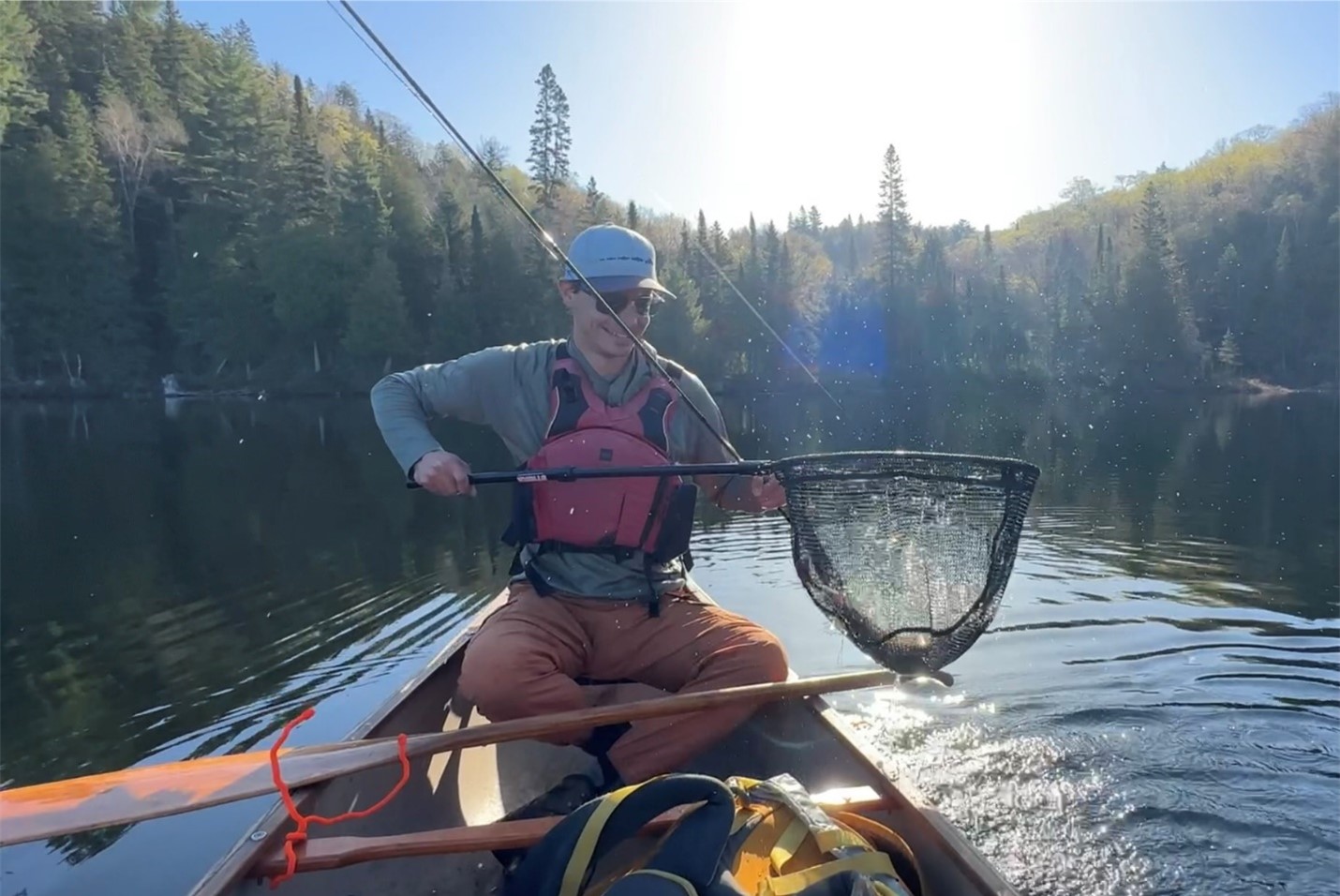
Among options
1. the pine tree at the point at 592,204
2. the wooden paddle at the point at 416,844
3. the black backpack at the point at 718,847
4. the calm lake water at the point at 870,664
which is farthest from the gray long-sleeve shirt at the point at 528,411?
the pine tree at the point at 592,204

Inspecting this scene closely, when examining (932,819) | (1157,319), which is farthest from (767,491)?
(1157,319)

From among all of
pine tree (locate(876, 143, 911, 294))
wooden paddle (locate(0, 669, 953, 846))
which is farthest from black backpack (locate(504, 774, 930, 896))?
pine tree (locate(876, 143, 911, 294))

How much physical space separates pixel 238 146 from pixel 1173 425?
147 feet

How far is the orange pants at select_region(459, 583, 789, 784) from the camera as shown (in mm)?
3088

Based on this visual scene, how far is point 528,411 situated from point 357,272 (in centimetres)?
4614

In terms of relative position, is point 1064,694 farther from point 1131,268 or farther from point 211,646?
point 1131,268

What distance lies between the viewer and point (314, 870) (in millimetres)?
2457

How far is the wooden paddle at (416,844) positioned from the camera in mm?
2340

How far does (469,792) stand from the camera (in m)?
3.58

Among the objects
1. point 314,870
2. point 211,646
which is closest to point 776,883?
point 314,870

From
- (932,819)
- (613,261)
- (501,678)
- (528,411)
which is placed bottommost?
(932,819)

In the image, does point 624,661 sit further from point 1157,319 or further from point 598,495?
point 1157,319

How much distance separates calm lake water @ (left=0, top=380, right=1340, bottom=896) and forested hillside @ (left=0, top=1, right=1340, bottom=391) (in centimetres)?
2944

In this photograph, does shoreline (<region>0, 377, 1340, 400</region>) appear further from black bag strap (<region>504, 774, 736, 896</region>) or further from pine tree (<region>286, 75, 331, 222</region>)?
black bag strap (<region>504, 774, 736, 896</region>)
